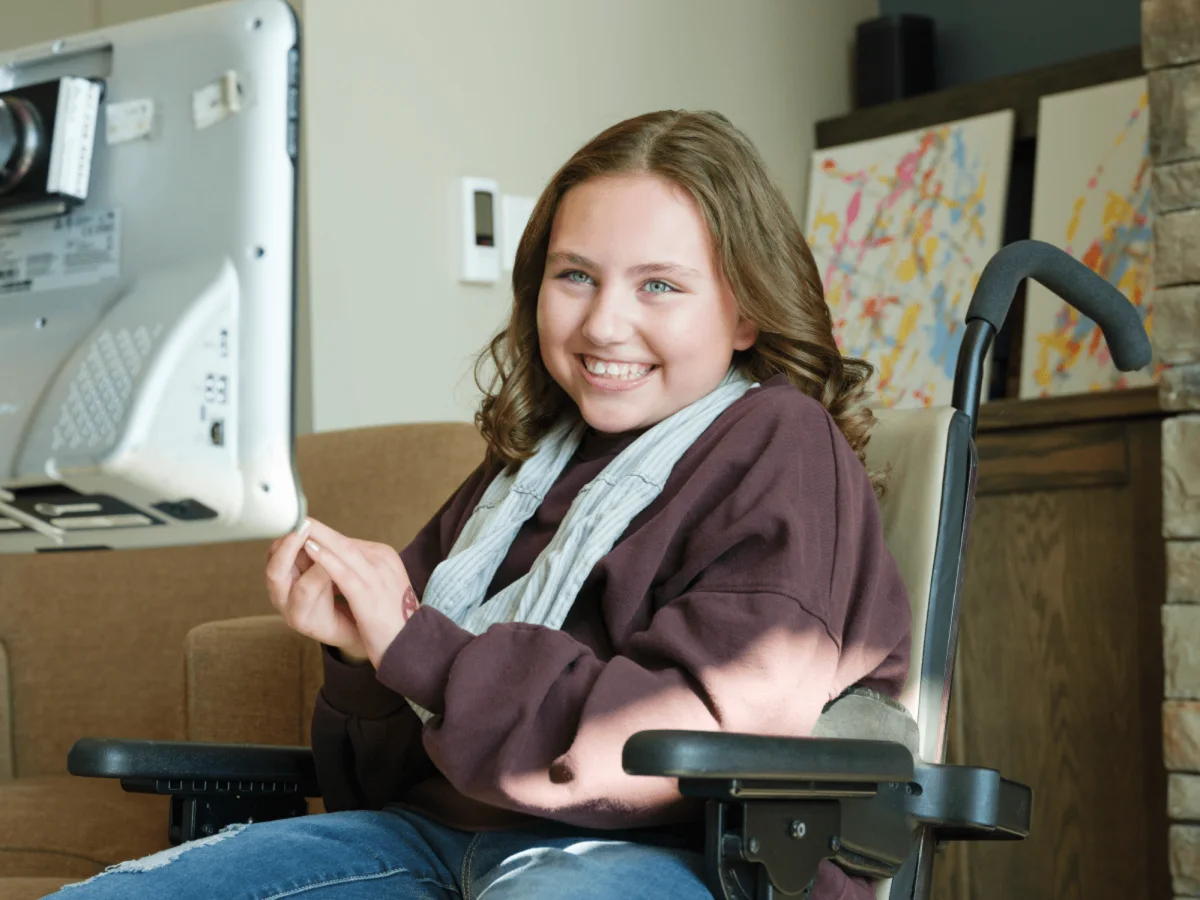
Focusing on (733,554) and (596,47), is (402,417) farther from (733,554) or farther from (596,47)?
(733,554)

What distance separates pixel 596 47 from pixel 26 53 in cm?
208

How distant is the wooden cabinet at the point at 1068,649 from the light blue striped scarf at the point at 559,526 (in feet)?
3.83

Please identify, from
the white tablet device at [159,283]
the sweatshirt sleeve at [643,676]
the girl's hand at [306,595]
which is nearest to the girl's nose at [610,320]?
the sweatshirt sleeve at [643,676]

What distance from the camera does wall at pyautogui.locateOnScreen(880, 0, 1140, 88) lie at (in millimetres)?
3061

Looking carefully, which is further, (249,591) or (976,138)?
(976,138)

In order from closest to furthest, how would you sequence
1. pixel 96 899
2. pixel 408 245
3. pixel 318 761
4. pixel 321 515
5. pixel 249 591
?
pixel 96 899 → pixel 318 761 → pixel 321 515 → pixel 249 591 → pixel 408 245

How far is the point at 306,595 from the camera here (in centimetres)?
124

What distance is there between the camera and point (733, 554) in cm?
125

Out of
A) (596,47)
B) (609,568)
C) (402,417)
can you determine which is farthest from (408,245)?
(609,568)

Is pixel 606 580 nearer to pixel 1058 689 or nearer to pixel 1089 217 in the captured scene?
pixel 1058 689

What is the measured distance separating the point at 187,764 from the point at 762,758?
2.06ft

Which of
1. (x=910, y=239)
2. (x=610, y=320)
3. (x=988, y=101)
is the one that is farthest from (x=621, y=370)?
(x=988, y=101)

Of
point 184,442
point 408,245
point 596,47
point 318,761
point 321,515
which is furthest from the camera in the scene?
point 596,47

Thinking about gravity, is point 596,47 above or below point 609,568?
above
